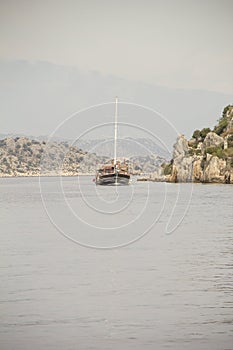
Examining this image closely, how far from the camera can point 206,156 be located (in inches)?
6152

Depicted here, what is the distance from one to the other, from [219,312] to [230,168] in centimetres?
13419

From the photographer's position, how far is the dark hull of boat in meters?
135

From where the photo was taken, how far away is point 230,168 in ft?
497

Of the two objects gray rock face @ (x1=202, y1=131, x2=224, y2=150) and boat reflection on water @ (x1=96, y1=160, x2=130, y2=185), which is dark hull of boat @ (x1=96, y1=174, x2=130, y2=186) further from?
gray rock face @ (x1=202, y1=131, x2=224, y2=150)

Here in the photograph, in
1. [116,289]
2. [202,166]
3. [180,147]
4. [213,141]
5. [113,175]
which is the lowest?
[116,289]

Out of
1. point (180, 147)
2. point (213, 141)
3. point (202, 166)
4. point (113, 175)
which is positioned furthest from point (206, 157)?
point (180, 147)

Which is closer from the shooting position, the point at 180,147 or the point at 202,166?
the point at 202,166

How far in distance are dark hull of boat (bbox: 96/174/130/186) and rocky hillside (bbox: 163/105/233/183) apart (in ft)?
65.2

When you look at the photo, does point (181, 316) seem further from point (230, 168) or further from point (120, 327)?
point (230, 168)

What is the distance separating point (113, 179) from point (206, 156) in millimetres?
27447

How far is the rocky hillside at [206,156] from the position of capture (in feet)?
497

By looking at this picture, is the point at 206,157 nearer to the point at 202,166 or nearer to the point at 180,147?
the point at 202,166

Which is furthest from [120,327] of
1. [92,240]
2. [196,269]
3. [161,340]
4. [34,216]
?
[34,216]

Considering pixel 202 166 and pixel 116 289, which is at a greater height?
pixel 202 166
